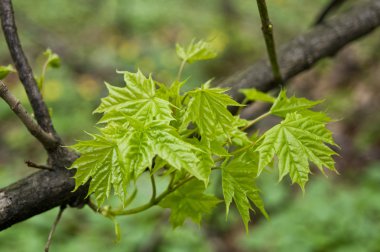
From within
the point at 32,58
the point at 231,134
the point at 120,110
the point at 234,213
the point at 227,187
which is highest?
the point at 32,58

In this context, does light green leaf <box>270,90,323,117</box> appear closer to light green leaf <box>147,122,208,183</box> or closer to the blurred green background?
the blurred green background

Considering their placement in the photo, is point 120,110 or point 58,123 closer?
point 120,110

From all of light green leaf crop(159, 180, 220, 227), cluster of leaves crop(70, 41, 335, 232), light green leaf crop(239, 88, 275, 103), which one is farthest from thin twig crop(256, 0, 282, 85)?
light green leaf crop(159, 180, 220, 227)

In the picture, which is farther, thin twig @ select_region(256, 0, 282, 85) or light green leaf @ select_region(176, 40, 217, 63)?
light green leaf @ select_region(176, 40, 217, 63)

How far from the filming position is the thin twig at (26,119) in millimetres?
1091

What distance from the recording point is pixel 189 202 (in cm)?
131

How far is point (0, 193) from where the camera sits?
113 cm

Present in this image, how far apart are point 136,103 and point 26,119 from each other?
31 centimetres

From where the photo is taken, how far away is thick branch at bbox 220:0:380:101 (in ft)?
5.61

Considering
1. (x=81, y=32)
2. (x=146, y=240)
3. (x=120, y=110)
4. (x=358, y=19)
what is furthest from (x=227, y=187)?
(x=81, y=32)

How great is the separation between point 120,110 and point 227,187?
0.33 metres

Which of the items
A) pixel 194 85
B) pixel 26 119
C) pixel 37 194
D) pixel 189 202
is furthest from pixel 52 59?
pixel 194 85

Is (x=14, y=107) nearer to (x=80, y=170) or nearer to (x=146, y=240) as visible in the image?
(x=80, y=170)

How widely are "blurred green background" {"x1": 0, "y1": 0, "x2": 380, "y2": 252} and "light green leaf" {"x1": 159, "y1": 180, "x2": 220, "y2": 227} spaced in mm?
496
